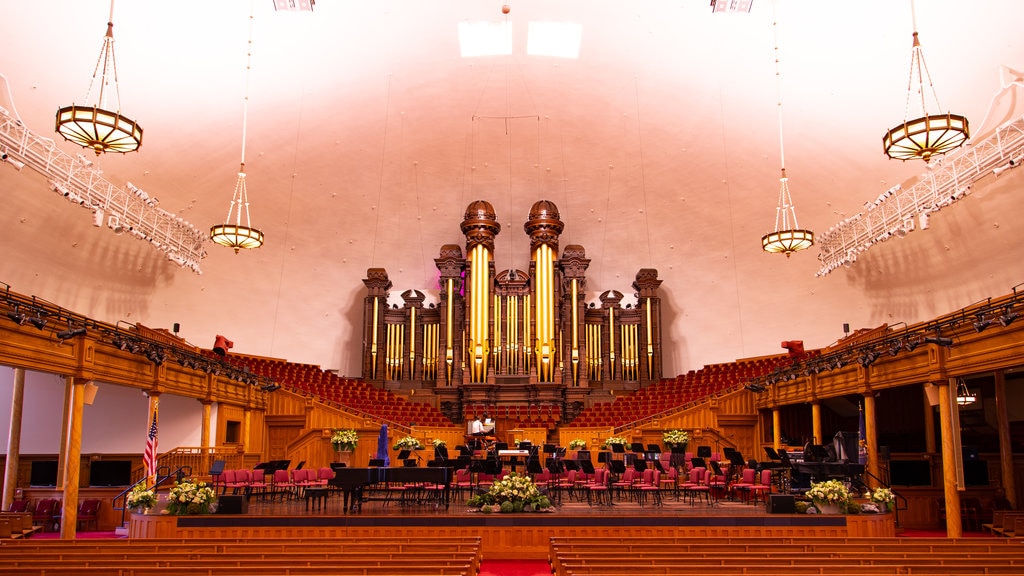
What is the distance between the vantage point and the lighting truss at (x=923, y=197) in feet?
41.2

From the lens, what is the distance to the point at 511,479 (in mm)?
11289

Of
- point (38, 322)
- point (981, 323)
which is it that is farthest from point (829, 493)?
point (38, 322)

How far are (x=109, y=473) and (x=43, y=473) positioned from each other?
4.31ft

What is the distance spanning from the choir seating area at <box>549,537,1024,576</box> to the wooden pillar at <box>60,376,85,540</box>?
24.5 ft

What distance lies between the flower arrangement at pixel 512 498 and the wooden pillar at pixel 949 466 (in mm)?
5535

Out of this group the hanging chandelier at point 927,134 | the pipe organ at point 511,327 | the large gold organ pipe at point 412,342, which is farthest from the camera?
the large gold organ pipe at point 412,342

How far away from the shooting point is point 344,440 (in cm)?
1769

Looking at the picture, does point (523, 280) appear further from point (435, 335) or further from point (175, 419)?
point (175, 419)

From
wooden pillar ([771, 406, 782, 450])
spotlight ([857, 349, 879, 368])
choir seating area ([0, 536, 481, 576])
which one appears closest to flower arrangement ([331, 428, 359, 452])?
wooden pillar ([771, 406, 782, 450])

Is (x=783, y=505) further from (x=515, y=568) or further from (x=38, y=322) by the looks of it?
(x=38, y=322)

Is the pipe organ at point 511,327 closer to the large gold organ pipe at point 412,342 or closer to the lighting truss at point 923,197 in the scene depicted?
the large gold organ pipe at point 412,342

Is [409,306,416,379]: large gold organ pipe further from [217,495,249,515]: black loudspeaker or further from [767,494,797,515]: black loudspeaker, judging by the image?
[767,494,797,515]: black loudspeaker

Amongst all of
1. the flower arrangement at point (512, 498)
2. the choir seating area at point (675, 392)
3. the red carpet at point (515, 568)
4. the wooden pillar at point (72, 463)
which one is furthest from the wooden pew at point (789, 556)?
the choir seating area at point (675, 392)

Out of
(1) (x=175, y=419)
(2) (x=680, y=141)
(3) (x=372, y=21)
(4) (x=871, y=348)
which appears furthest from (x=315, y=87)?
(4) (x=871, y=348)
